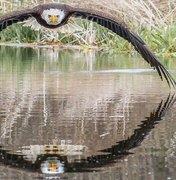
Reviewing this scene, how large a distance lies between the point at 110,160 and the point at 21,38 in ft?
66.3

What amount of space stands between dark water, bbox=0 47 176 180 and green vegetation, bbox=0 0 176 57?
5.33 metres

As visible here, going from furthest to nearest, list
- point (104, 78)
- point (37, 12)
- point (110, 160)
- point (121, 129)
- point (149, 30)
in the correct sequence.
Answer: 1. point (149, 30)
2. point (104, 78)
3. point (37, 12)
4. point (121, 129)
5. point (110, 160)

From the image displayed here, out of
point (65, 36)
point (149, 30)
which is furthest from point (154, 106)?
point (65, 36)

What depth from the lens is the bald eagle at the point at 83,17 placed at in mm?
11297

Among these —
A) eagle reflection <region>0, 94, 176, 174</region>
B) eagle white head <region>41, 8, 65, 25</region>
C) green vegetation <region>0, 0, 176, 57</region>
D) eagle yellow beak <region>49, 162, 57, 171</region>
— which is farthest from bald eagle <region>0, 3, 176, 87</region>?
green vegetation <region>0, 0, 176, 57</region>

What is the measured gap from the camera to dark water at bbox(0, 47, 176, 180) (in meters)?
6.53

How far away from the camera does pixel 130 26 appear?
21891mm

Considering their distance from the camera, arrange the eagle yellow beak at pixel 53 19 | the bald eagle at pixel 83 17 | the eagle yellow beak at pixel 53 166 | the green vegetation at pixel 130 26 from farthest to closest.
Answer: the green vegetation at pixel 130 26, the eagle yellow beak at pixel 53 19, the bald eagle at pixel 83 17, the eagle yellow beak at pixel 53 166

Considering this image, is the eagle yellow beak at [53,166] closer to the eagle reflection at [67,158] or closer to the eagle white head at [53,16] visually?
the eagle reflection at [67,158]

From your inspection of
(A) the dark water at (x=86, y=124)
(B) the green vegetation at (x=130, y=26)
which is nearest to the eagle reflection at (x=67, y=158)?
(A) the dark water at (x=86, y=124)

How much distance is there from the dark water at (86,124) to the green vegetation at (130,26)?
17.5 ft

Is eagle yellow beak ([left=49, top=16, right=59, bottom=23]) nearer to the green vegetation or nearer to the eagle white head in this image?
the eagle white head

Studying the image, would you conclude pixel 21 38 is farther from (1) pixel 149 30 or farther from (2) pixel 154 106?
(2) pixel 154 106

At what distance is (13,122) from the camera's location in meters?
8.95
